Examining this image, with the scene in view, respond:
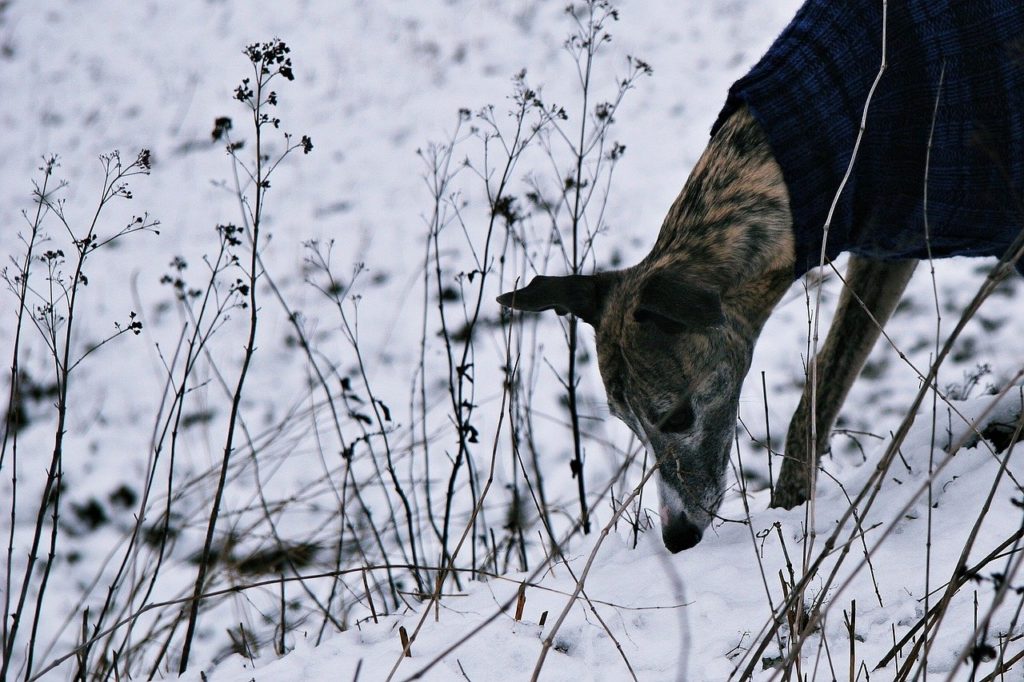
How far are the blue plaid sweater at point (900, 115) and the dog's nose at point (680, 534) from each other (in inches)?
39.4

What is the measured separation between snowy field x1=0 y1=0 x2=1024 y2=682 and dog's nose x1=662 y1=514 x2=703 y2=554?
0.10 m

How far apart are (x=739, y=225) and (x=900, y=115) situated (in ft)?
1.96

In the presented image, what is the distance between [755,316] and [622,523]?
41.5 inches

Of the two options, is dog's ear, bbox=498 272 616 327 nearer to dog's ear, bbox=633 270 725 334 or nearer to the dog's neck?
the dog's neck

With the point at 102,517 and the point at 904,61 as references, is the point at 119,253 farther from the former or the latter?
the point at 904,61

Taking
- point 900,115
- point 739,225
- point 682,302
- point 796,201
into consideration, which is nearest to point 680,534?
point 682,302

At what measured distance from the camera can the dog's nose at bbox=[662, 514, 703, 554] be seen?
3.17m

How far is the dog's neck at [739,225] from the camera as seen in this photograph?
3123mm

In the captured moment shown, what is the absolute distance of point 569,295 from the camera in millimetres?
3232

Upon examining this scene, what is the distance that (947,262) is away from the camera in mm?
6520

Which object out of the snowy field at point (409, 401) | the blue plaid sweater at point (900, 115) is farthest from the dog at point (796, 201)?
the snowy field at point (409, 401)

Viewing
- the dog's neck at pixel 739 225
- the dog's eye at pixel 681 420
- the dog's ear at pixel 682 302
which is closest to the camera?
the dog's ear at pixel 682 302

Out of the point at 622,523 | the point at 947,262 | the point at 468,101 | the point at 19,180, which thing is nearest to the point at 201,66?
the point at 19,180

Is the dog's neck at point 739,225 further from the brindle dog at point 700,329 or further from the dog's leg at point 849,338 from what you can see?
the dog's leg at point 849,338
